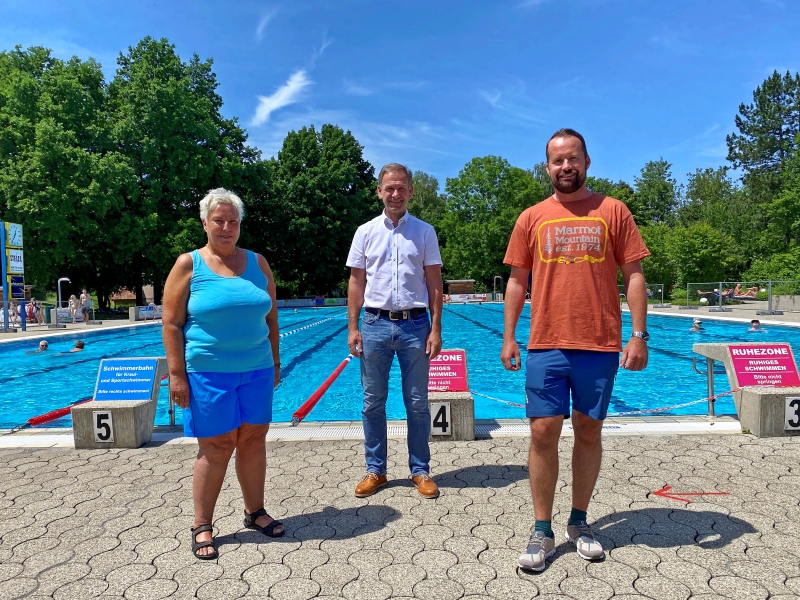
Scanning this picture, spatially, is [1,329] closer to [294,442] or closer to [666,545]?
[294,442]

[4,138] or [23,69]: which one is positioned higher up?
[23,69]

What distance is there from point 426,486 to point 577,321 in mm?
1533

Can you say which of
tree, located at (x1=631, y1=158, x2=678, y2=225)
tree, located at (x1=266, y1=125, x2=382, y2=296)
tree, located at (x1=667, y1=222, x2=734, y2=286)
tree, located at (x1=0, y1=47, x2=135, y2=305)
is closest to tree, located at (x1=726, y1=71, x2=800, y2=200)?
tree, located at (x1=631, y1=158, x2=678, y2=225)

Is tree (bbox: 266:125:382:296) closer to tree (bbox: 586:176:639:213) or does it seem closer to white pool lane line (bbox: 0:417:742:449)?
tree (bbox: 586:176:639:213)

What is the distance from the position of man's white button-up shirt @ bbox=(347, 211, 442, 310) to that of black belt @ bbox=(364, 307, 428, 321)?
0.03 meters

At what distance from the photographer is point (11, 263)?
19594 mm

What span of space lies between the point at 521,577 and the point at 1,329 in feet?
79.1

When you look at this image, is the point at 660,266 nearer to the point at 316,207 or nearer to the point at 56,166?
the point at 316,207

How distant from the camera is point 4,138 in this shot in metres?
27.7

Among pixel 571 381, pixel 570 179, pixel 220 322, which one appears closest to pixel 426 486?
pixel 571 381

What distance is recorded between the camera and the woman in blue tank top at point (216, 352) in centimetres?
275

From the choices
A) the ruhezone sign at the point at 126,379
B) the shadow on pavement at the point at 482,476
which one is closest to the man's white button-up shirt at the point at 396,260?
the shadow on pavement at the point at 482,476

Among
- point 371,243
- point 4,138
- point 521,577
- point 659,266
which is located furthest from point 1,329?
point 659,266

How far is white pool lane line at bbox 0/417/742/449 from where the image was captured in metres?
4.79
